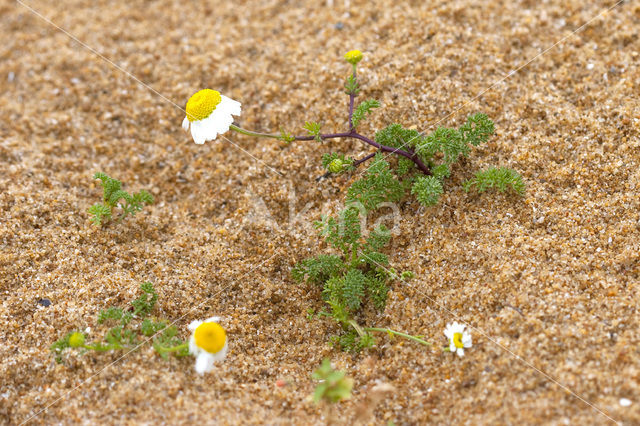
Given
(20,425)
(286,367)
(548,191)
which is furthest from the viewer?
(548,191)

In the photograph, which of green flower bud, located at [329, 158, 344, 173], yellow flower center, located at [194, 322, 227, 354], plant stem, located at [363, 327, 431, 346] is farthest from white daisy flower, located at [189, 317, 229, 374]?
green flower bud, located at [329, 158, 344, 173]

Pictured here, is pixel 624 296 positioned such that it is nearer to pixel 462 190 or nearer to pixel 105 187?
pixel 462 190

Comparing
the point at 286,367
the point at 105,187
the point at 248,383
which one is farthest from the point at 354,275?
the point at 105,187

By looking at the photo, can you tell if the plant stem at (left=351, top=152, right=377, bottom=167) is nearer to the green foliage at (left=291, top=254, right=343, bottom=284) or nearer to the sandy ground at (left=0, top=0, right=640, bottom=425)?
the sandy ground at (left=0, top=0, right=640, bottom=425)

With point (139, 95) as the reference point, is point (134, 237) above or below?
below

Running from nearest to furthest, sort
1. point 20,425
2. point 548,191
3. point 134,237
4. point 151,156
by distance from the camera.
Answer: point 20,425 → point 548,191 → point 134,237 → point 151,156

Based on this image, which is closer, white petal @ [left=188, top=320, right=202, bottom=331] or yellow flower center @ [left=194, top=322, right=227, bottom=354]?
yellow flower center @ [left=194, top=322, right=227, bottom=354]

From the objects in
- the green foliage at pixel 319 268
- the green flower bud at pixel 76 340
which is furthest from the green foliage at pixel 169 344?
the green foliage at pixel 319 268
